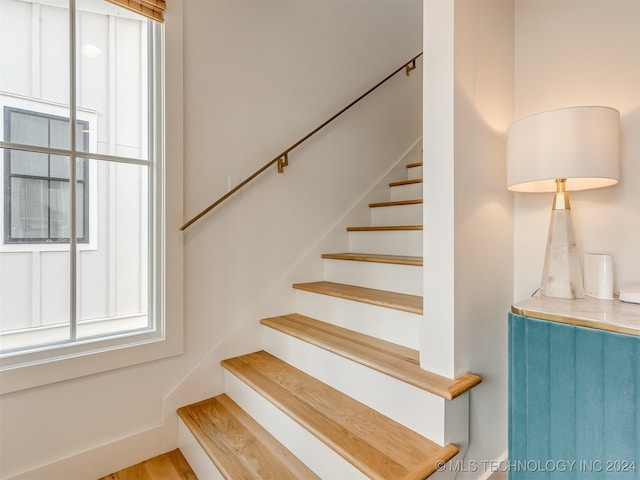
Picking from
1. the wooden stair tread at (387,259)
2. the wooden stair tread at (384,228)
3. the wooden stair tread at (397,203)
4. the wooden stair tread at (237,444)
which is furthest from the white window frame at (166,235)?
the wooden stair tread at (397,203)

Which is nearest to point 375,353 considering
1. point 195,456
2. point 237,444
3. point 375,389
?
point 375,389

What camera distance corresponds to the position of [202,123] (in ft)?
5.66

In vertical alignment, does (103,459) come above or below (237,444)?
below

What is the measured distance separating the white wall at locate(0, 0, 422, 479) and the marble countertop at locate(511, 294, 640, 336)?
1335 millimetres

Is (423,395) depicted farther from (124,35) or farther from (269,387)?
(124,35)

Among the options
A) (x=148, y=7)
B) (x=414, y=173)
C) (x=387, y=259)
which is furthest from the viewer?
(x=414, y=173)

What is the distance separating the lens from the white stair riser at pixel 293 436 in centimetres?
A: 110

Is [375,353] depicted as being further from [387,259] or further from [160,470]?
[160,470]

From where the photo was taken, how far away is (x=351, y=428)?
1.17 m

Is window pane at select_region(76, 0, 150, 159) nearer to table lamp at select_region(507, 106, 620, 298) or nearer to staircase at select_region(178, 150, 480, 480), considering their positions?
A: staircase at select_region(178, 150, 480, 480)

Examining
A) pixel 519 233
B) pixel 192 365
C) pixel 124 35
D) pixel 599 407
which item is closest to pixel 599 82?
pixel 519 233

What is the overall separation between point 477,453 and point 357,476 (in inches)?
23.2

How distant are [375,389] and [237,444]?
634 millimetres

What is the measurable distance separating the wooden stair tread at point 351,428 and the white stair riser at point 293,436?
0.14 ft
